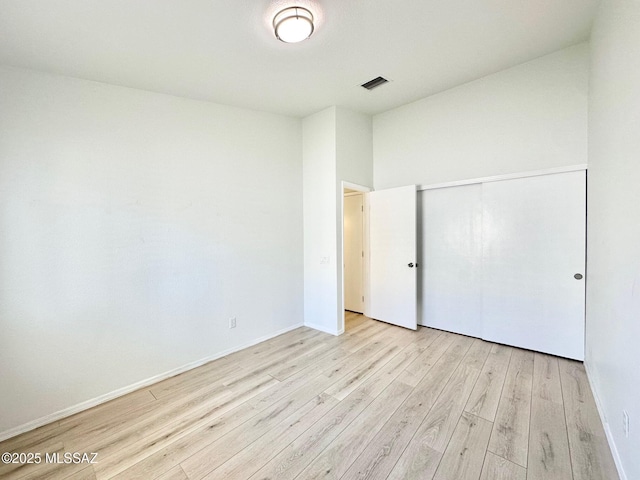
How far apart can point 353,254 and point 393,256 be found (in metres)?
0.90

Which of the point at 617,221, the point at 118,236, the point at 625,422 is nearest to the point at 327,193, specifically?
the point at 118,236

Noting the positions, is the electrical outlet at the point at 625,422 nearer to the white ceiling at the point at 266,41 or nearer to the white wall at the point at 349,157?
the white wall at the point at 349,157

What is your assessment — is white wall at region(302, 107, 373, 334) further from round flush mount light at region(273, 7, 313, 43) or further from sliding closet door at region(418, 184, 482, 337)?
round flush mount light at region(273, 7, 313, 43)

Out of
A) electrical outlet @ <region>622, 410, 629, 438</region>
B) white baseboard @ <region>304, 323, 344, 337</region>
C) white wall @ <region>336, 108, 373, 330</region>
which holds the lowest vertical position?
white baseboard @ <region>304, 323, 344, 337</region>

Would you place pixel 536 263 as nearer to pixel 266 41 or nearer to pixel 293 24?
pixel 293 24

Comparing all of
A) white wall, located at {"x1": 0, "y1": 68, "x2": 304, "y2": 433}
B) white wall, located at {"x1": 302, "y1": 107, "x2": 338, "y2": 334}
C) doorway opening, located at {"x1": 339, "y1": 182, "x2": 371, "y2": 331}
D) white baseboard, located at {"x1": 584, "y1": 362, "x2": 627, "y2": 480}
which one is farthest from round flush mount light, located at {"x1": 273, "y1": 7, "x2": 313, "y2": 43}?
white baseboard, located at {"x1": 584, "y1": 362, "x2": 627, "y2": 480}

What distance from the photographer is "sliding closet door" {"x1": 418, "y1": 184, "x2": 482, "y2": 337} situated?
327cm

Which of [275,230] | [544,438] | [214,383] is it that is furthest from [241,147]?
[544,438]

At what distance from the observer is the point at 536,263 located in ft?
9.27

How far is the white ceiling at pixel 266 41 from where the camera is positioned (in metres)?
1.78

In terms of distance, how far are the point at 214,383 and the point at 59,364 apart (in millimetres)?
1230

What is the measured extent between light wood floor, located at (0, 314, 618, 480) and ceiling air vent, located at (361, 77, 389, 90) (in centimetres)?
308

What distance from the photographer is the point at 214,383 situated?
2.50m

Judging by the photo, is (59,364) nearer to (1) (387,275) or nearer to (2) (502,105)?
(1) (387,275)
